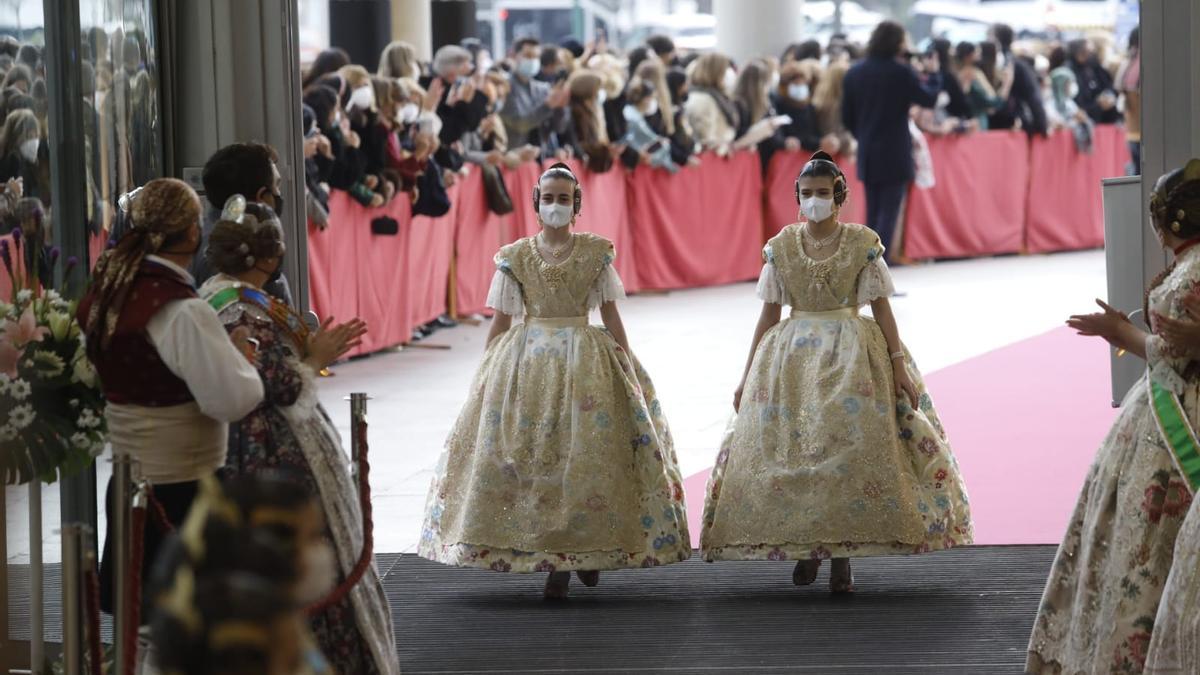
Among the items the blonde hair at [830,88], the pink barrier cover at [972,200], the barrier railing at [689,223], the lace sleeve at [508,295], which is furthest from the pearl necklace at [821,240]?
the pink barrier cover at [972,200]

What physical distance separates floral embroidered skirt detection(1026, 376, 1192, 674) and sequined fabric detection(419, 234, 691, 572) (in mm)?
1406

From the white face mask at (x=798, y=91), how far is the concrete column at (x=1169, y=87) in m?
8.96

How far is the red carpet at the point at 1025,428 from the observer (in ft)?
21.0

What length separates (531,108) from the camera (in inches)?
486

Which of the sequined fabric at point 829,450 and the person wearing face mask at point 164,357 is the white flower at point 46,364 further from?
the sequined fabric at point 829,450

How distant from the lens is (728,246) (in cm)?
1440

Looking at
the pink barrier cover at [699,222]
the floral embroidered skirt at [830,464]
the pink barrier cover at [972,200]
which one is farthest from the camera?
the pink barrier cover at [972,200]

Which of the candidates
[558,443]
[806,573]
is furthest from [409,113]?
[806,573]

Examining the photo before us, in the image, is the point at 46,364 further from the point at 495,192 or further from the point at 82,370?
the point at 495,192

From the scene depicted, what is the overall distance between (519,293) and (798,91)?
9.33 meters

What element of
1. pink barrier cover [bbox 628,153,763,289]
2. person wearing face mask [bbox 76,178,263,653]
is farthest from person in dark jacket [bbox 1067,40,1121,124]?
person wearing face mask [bbox 76,178,263,653]

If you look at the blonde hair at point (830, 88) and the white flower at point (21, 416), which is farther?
the blonde hair at point (830, 88)

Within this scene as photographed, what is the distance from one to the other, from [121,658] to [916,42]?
2180cm

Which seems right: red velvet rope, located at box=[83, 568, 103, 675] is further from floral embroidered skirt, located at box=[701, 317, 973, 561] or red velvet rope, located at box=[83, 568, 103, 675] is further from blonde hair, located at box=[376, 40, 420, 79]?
blonde hair, located at box=[376, 40, 420, 79]
